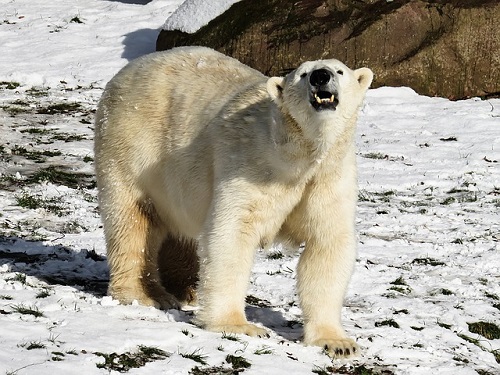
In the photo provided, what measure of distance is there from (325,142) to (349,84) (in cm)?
35

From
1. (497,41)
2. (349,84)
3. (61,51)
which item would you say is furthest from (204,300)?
(61,51)

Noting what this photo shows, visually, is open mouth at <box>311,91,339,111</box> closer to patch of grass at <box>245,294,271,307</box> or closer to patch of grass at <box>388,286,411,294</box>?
patch of grass at <box>245,294,271,307</box>

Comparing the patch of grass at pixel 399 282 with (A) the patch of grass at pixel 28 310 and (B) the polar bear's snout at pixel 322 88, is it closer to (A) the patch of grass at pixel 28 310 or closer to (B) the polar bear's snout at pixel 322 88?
(B) the polar bear's snout at pixel 322 88

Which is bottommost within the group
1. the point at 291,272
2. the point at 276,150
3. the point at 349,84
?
the point at 291,272

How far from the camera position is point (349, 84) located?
16.1 feet

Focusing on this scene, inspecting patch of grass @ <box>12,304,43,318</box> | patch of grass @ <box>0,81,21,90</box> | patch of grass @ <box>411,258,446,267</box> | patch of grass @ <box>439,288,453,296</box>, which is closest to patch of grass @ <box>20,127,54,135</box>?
patch of grass @ <box>0,81,21,90</box>

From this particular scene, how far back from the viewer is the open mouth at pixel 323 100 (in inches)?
185

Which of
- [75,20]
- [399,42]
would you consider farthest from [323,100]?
[75,20]

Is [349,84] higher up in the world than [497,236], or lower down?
higher up

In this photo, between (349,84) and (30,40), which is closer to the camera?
(349,84)

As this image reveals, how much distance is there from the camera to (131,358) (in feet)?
14.7

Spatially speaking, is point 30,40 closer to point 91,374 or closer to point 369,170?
point 369,170

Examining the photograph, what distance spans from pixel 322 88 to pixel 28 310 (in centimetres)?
197

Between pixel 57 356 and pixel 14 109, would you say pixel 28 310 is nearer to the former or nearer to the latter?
pixel 57 356
